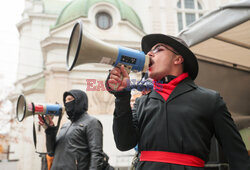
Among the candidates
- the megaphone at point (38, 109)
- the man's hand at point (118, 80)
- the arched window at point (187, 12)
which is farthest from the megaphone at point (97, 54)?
the arched window at point (187, 12)

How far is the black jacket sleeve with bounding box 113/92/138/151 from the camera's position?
1.90 m

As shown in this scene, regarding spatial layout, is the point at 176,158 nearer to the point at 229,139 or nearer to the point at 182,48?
the point at 229,139

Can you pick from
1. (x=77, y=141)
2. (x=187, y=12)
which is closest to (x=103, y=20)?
(x=187, y=12)

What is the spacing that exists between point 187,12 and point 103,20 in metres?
8.14

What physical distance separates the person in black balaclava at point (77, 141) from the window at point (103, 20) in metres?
14.3

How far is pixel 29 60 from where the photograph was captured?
27641 mm

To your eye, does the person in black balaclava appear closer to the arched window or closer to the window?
the window

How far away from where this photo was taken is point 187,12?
874 inches

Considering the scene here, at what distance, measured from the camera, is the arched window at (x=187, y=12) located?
21.7m

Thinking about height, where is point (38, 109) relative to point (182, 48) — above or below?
below

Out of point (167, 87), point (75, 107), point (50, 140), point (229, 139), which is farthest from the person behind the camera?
point (75, 107)

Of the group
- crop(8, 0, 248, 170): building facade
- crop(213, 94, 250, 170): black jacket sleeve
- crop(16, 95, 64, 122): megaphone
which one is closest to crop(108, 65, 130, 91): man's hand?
crop(213, 94, 250, 170): black jacket sleeve

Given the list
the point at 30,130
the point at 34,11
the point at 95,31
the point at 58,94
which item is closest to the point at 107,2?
the point at 95,31

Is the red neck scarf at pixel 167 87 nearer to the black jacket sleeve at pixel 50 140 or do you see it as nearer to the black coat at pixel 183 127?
the black coat at pixel 183 127
